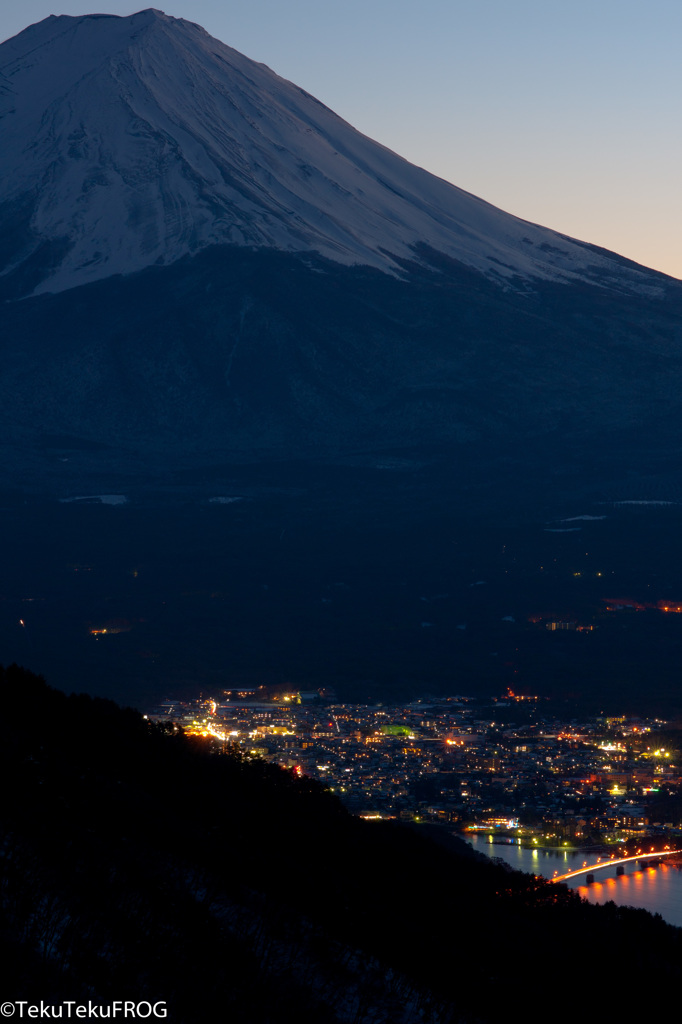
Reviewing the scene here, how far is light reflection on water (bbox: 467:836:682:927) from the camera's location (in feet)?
121

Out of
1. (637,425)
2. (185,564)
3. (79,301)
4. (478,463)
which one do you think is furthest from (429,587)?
(79,301)

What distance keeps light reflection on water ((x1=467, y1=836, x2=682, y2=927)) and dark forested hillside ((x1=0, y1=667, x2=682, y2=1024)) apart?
22.5 feet

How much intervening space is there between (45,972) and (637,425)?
508 feet

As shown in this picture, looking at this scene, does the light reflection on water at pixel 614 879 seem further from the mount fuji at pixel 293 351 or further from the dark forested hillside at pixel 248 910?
the mount fuji at pixel 293 351

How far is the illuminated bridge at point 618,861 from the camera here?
4012 cm

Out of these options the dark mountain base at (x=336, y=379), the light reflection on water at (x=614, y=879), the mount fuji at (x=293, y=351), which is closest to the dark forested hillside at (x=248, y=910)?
the light reflection on water at (x=614, y=879)

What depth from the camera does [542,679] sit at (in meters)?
90.6

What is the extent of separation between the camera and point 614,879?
4016 centimetres

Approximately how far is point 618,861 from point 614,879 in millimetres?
2822

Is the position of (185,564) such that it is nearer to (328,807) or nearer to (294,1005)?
(328,807)

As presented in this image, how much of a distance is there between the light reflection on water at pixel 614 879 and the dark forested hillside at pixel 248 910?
6.85m

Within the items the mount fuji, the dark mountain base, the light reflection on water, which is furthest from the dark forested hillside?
the mount fuji

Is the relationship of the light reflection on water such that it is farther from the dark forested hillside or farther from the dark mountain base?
the dark mountain base

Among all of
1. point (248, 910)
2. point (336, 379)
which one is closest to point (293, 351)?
point (336, 379)
